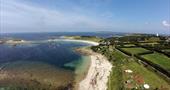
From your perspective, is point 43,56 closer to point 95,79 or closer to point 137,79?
point 95,79

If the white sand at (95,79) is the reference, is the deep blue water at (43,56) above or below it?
above

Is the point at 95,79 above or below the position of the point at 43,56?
below

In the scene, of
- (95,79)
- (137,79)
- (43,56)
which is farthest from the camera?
(43,56)

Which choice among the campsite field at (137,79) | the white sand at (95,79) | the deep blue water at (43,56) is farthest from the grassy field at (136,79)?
the deep blue water at (43,56)

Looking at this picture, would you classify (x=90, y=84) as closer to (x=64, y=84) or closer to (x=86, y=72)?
(x=64, y=84)

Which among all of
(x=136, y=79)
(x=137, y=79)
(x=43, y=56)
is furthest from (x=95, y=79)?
(x=43, y=56)

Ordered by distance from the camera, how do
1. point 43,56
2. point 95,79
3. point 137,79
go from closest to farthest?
point 137,79 → point 95,79 → point 43,56

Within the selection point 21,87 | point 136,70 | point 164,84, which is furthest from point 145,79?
point 21,87

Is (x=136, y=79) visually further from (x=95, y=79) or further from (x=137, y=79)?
(x=95, y=79)

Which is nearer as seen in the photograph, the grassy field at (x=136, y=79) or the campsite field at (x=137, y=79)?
the grassy field at (x=136, y=79)

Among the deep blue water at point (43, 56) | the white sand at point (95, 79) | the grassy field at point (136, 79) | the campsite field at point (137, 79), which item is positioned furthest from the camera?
the deep blue water at point (43, 56)

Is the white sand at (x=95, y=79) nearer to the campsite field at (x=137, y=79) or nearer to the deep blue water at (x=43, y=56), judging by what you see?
the campsite field at (x=137, y=79)

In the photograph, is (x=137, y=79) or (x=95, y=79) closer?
(x=137, y=79)
